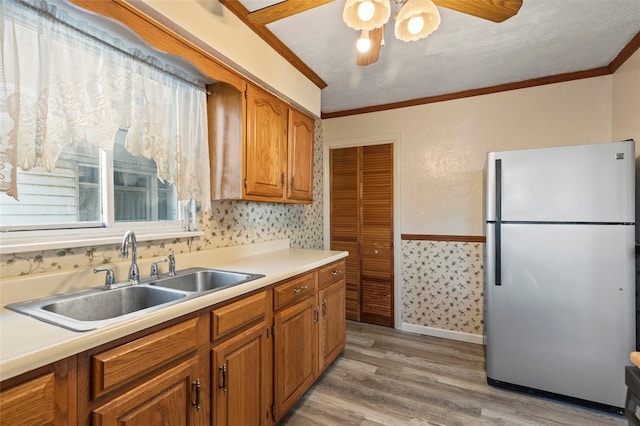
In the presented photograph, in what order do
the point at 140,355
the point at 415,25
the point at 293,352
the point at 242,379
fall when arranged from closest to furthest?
the point at 140,355 → the point at 415,25 → the point at 242,379 → the point at 293,352

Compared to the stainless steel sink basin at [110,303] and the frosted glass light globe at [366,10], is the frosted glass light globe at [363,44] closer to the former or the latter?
the frosted glass light globe at [366,10]

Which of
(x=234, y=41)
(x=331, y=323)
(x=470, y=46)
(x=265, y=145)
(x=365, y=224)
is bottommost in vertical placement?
(x=331, y=323)

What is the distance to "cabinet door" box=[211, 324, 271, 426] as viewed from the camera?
1257 millimetres

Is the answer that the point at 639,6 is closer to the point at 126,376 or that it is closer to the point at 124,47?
the point at 124,47

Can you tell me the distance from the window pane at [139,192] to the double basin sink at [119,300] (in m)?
0.40

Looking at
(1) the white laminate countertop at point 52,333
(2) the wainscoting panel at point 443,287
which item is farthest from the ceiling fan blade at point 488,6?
(2) the wainscoting panel at point 443,287

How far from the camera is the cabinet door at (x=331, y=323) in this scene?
215cm

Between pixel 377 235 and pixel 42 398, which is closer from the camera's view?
pixel 42 398

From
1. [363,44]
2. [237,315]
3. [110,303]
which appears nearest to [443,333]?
[237,315]

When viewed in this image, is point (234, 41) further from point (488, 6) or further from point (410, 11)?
point (488, 6)

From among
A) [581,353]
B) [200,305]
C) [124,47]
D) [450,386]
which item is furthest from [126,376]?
[581,353]

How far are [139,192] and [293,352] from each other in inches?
51.2

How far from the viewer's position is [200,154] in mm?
1844

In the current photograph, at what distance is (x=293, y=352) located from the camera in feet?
5.88
